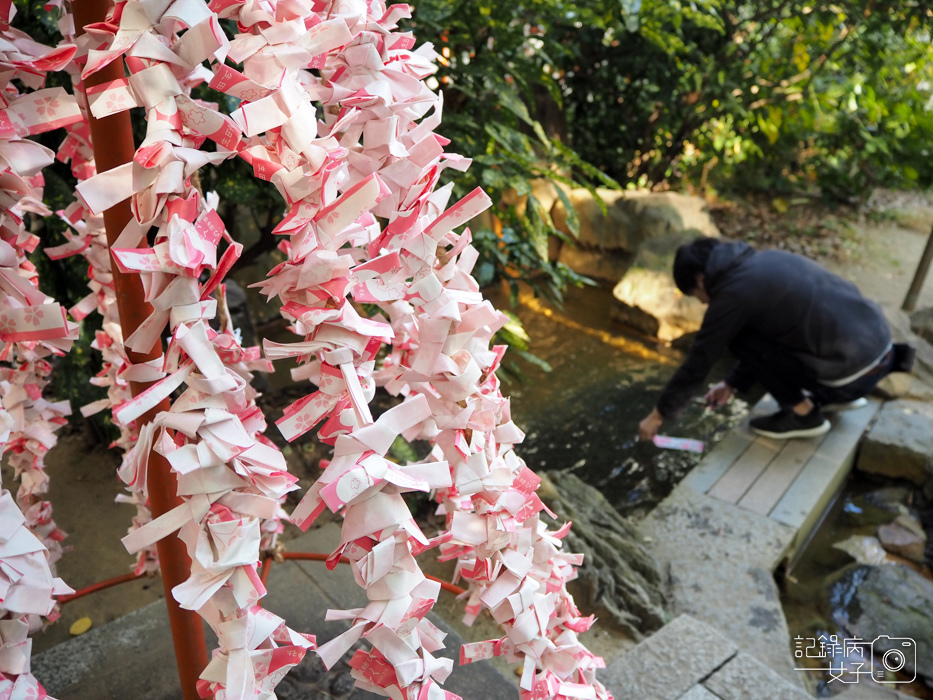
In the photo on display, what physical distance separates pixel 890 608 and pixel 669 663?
5.28 ft

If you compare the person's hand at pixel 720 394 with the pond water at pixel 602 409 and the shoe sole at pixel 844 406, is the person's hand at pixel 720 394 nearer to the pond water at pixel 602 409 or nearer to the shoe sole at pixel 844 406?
the pond water at pixel 602 409

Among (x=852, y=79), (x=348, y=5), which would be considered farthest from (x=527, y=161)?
(x=852, y=79)

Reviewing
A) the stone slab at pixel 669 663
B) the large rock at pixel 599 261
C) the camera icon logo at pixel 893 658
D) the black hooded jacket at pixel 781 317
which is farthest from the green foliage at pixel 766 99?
the stone slab at pixel 669 663

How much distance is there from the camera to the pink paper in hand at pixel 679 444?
3.75m

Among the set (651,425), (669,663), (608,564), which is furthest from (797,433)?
(669,663)

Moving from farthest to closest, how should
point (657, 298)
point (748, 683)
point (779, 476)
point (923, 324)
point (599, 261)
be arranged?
point (599, 261) < point (657, 298) < point (923, 324) < point (779, 476) < point (748, 683)

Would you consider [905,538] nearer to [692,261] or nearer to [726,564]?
[726,564]

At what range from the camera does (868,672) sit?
2535 mm

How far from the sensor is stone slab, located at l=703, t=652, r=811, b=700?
148 cm

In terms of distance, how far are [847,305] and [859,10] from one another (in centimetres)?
272

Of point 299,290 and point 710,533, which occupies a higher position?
point 299,290

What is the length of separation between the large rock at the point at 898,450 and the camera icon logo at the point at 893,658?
3.64 ft

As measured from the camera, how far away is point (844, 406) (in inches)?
146

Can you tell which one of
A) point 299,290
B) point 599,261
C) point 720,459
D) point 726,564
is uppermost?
point 299,290
